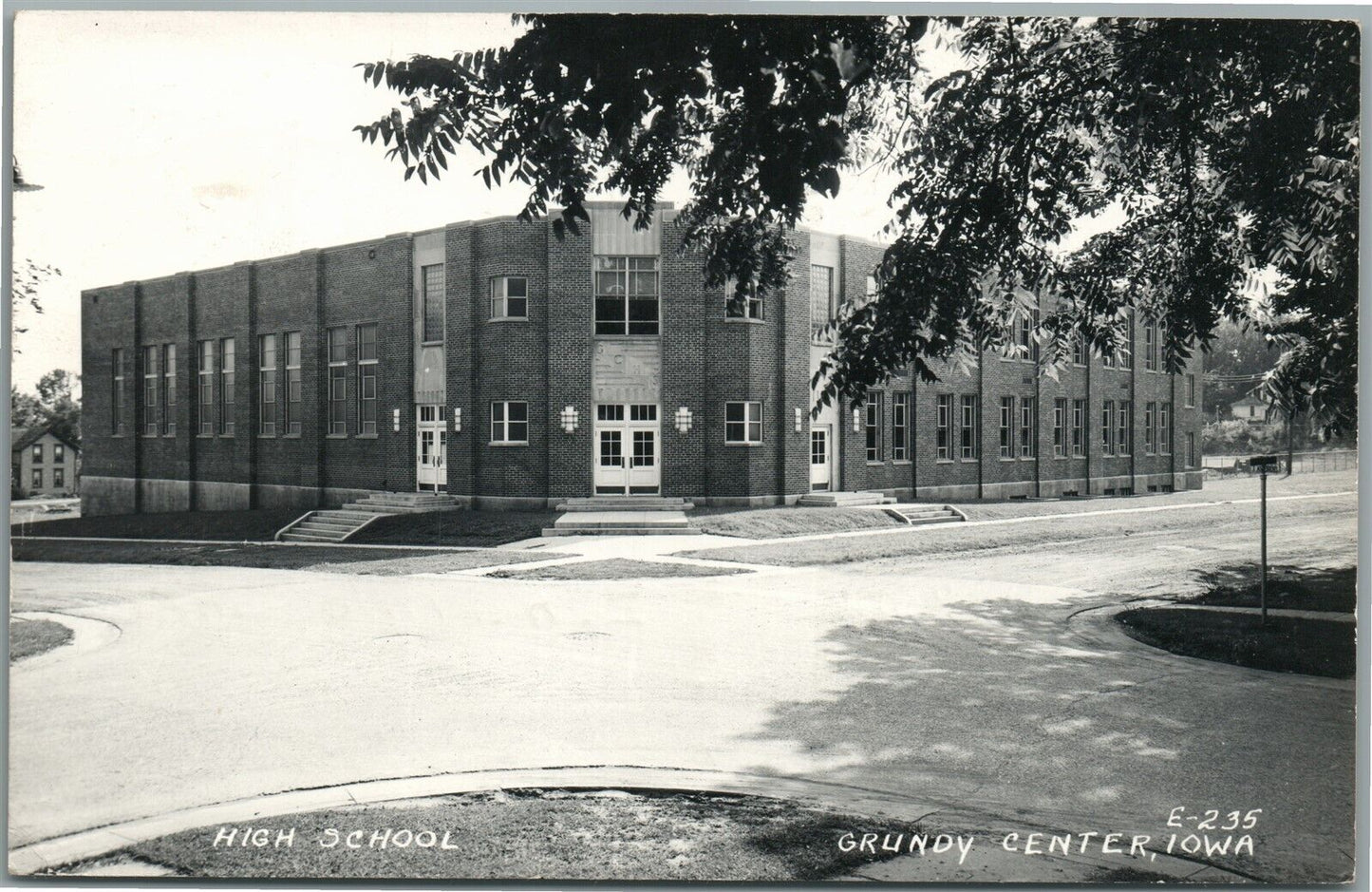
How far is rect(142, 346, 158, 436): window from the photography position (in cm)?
563

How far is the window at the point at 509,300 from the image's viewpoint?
15.0m

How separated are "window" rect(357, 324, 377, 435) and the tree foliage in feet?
18.2

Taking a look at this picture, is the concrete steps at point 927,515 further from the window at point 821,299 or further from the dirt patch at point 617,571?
the window at point 821,299

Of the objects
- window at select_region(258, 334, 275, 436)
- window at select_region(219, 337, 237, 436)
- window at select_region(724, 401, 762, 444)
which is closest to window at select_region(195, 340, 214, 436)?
window at select_region(219, 337, 237, 436)

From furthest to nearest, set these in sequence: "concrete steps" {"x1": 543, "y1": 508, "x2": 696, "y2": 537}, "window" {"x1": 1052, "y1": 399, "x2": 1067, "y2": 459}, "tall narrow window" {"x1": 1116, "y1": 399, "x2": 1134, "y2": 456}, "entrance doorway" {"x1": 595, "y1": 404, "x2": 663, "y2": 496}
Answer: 1. "entrance doorway" {"x1": 595, "y1": 404, "x2": 663, "y2": 496}
2. "concrete steps" {"x1": 543, "y1": 508, "x2": 696, "y2": 537}
3. "window" {"x1": 1052, "y1": 399, "x2": 1067, "y2": 459}
4. "tall narrow window" {"x1": 1116, "y1": 399, "x2": 1134, "y2": 456}

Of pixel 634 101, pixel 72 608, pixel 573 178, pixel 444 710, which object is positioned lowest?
pixel 444 710

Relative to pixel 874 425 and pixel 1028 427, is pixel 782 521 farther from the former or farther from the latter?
pixel 1028 427

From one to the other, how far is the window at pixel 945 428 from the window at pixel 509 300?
760 centimetres

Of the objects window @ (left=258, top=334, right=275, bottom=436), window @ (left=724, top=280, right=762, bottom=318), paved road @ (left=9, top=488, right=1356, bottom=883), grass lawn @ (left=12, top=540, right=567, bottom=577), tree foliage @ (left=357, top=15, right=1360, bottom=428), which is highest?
tree foliage @ (left=357, top=15, right=1360, bottom=428)

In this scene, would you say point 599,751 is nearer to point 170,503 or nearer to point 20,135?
point 170,503

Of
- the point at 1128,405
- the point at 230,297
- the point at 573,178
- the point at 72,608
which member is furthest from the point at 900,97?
the point at 72,608

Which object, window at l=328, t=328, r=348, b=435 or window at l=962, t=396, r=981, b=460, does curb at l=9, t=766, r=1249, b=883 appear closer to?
window at l=962, t=396, r=981, b=460

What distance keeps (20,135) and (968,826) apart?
6.32 metres

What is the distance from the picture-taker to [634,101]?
15.2ft
